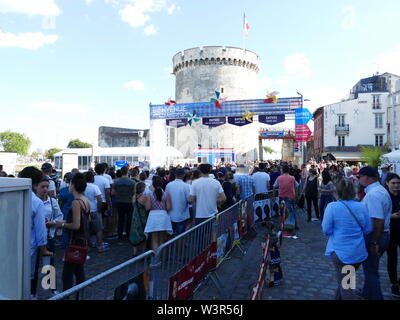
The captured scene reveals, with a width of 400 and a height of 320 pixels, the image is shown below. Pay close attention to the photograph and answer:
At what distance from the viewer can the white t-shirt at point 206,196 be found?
234 inches

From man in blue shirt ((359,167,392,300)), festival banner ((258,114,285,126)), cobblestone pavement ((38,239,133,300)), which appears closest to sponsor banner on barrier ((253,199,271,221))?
cobblestone pavement ((38,239,133,300))

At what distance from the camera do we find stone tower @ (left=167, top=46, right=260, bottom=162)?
43531 mm

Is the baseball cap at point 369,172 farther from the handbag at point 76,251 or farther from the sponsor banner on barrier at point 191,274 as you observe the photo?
the handbag at point 76,251

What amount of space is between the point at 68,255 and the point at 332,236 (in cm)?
319

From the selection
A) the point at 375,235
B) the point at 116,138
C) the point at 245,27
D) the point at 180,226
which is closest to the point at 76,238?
the point at 180,226

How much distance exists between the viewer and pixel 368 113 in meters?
40.1

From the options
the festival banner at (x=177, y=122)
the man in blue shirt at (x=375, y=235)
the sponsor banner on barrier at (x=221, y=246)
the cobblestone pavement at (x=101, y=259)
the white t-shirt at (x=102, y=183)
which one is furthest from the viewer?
the festival banner at (x=177, y=122)

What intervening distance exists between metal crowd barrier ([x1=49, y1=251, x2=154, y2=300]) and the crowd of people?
1284mm

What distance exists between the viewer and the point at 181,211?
6.11 metres

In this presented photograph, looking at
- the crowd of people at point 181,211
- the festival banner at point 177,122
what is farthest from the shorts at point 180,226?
the festival banner at point 177,122

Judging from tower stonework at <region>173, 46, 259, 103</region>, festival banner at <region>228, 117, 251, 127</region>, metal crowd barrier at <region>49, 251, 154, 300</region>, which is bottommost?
metal crowd barrier at <region>49, 251, 154, 300</region>

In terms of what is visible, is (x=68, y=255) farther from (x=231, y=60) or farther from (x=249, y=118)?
(x=231, y=60)

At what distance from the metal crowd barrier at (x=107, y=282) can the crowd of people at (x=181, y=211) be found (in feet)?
4.21

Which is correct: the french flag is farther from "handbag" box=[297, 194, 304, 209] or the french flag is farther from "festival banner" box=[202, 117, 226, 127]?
"handbag" box=[297, 194, 304, 209]
